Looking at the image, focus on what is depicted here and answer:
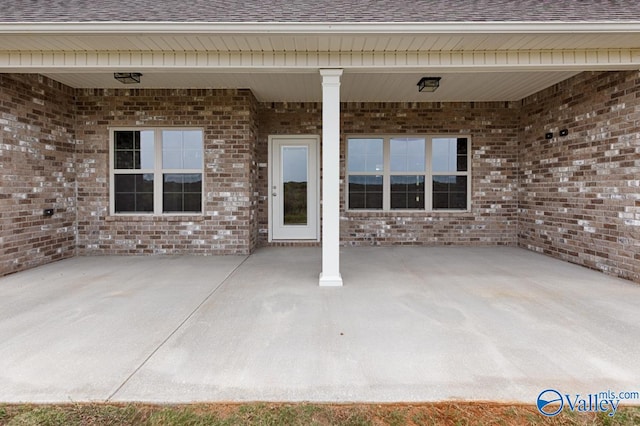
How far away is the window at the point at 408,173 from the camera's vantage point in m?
7.33

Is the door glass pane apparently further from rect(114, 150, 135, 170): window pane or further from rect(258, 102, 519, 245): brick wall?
rect(114, 150, 135, 170): window pane

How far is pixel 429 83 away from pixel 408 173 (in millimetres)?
2166

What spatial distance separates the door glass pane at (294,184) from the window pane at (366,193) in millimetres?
1000

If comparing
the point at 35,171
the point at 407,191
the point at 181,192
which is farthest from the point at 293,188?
the point at 35,171

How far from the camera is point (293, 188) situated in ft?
24.0

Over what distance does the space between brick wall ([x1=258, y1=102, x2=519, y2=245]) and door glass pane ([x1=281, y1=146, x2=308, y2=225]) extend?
40cm

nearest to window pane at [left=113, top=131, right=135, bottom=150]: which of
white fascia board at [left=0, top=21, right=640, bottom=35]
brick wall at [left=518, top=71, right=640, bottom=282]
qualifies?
white fascia board at [left=0, top=21, right=640, bottom=35]

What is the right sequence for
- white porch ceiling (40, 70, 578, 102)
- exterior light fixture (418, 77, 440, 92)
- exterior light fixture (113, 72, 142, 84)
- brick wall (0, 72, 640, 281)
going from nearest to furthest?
brick wall (0, 72, 640, 281) < exterior light fixture (113, 72, 142, 84) < white porch ceiling (40, 70, 578, 102) < exterior light fixture (418, 77, 440, 92)

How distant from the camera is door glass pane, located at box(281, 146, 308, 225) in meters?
7.31

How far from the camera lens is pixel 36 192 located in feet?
17.6

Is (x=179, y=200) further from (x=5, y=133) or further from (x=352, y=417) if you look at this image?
(x=352, y=417)

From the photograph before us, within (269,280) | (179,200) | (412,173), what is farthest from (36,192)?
(412,173)

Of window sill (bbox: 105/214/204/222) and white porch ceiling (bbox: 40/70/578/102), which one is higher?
white porch ceiling (bbox: 40/70/578/102)

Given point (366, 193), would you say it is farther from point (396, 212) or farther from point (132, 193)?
point (132, 193)
